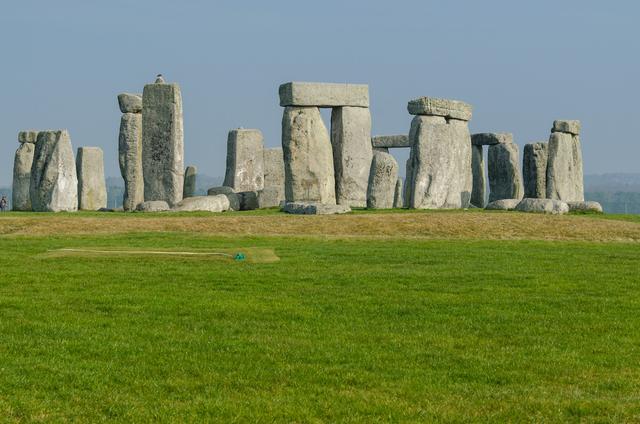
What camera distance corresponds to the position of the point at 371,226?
24.9 meters

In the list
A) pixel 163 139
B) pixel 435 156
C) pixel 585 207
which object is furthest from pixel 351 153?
pixel 585 207

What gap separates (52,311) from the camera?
1259 centimetres

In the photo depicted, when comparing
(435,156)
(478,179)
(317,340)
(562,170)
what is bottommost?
(317,340)

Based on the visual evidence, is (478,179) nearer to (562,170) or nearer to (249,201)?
(562,170)

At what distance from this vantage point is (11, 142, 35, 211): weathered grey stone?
122 feet

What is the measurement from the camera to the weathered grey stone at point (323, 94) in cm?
3328

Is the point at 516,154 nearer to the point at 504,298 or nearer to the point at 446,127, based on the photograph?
the point at 446,127

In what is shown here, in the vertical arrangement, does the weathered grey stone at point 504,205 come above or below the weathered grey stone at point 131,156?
below

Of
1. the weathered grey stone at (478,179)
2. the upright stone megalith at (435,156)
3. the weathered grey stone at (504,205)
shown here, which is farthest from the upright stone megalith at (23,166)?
the weathered grey stone at (504,205)

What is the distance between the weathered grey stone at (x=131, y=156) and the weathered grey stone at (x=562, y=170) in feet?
41.4

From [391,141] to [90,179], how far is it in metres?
13.8

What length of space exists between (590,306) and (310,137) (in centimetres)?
2056

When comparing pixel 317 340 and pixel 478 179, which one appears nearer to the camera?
pixel 317 340

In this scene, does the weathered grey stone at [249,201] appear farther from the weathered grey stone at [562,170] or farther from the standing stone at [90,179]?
the weathered grey stone at [562,170]
